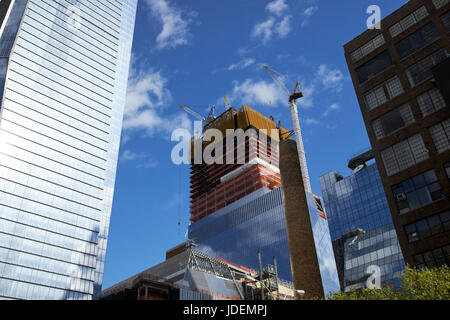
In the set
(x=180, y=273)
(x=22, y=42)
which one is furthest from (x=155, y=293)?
(x=22, y=42)

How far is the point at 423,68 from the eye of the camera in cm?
4575

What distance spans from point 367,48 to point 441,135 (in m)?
16.9

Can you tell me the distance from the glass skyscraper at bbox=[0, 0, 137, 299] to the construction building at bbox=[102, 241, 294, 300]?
1206 inches

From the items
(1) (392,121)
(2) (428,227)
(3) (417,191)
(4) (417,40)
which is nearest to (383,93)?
(1) (392,121)

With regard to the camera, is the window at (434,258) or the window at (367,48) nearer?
the window at (434,258)

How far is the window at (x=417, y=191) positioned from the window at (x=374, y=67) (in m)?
15.3

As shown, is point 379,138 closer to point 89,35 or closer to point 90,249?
point 90,249

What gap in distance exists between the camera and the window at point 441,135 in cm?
4069

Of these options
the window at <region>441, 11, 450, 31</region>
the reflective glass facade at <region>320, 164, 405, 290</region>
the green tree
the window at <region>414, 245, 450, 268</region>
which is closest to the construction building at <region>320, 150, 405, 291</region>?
the reflective glass facade at <region>320, 164, 405, 290</region>

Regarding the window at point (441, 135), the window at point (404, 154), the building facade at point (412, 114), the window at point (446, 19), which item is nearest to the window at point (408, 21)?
the building facade at point (412, 114)

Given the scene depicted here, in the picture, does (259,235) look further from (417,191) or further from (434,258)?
(434,258)

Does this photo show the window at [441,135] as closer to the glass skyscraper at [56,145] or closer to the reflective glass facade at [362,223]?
the reflective glass facade at [362,223]

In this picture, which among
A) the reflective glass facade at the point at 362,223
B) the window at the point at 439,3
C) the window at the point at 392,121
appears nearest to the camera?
the window at the point at 392,121

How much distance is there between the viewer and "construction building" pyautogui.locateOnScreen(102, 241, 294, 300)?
61812 mm
